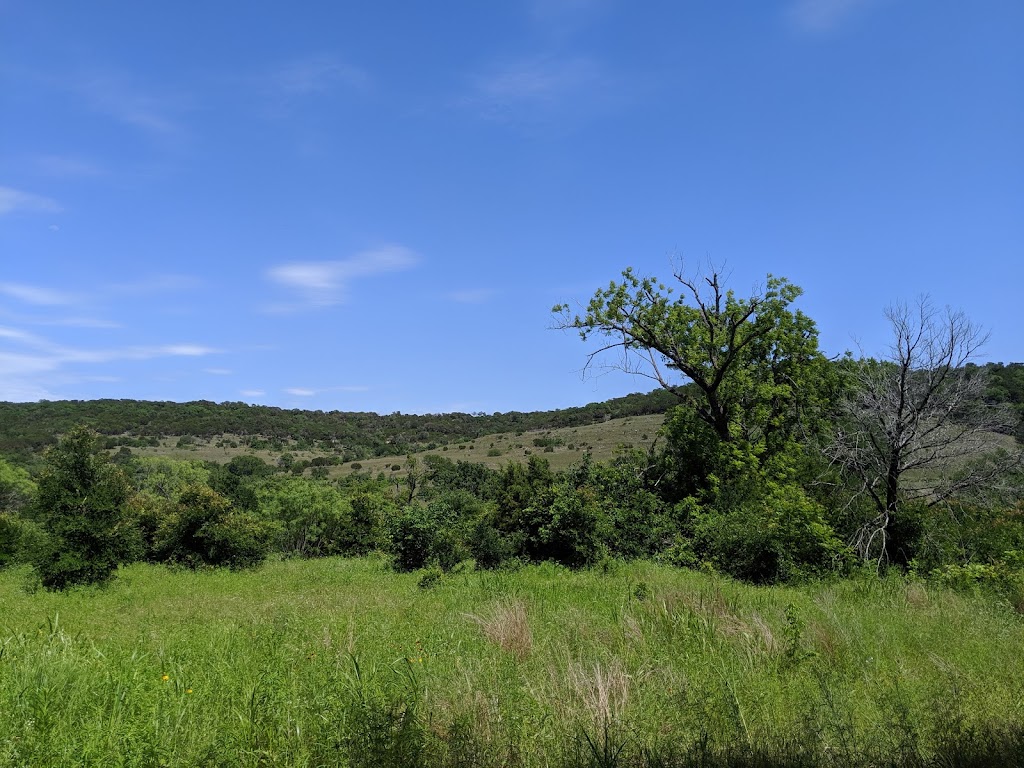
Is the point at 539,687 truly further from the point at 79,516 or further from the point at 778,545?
the point at 79,516

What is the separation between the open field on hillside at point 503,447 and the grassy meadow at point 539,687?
1602 inches

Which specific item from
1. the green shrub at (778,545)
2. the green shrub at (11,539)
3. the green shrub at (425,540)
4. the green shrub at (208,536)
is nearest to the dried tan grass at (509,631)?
the green shrub at (778,545)

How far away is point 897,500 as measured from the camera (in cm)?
1509

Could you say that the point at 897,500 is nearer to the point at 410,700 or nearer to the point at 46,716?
the point at 410,700

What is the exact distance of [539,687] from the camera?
554cm

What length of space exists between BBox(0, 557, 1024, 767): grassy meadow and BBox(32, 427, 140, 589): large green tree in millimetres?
6661

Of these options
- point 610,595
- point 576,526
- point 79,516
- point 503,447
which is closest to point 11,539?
point 79,516

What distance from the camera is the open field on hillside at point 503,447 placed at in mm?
55781

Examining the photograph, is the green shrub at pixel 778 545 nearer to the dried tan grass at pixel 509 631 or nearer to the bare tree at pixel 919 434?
the bare tree at pixel 919 434

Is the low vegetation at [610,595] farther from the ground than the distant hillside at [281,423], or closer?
closer

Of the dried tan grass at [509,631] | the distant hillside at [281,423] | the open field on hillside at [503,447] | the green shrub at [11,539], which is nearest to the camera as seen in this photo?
the dried tan grass at [509,631]

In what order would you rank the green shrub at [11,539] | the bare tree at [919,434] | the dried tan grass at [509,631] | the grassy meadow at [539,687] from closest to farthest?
the grassy meadow at [539,687] → the dried tan grass at [509,631] → the bare tree at [919,434] → the green shrub at [11,539]

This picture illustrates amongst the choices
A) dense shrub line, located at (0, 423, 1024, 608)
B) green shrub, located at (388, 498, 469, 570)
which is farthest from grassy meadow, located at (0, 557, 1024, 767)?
green shrub, located at (388, 498, 469, 570)

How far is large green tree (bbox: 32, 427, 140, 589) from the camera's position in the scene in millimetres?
16109
